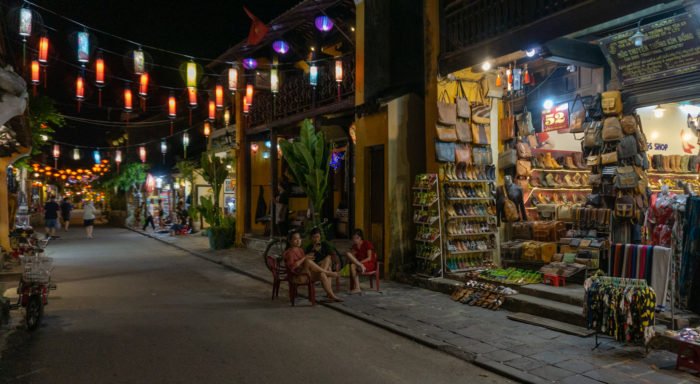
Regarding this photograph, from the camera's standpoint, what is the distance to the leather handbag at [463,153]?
10656 millimetres

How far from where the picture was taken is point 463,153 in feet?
35.1

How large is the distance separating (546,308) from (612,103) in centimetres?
397

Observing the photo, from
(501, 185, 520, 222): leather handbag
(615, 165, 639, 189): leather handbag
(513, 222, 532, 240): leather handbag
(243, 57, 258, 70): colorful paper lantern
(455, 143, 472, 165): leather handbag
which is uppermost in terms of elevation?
(243, 57, 258, 70): colorful paper lantern

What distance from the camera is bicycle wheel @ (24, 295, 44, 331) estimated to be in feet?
24.2

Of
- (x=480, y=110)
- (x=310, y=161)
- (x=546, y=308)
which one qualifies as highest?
(x=480, y=110)

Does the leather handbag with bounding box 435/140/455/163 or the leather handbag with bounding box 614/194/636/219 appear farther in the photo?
the leather handbag with bounding box 435/140/455/163

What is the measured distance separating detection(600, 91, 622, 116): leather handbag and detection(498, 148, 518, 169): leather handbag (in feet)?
8.57

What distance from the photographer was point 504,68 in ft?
36.9

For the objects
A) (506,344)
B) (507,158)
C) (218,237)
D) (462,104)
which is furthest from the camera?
(218,237)

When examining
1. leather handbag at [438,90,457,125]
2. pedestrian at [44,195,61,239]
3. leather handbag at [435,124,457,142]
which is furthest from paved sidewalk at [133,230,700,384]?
pedestrian at [44,195,61,239]

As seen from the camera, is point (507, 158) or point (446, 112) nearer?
point (446, 112)

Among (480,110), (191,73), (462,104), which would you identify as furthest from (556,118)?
(191,73)

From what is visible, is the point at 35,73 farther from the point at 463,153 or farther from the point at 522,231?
the point at 522,231

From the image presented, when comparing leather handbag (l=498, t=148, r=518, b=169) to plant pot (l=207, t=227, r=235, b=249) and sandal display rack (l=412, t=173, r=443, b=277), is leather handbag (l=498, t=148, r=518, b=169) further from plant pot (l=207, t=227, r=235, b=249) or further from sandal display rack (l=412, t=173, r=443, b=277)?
plant pot (l=207, t=227, r=235, b=249)
